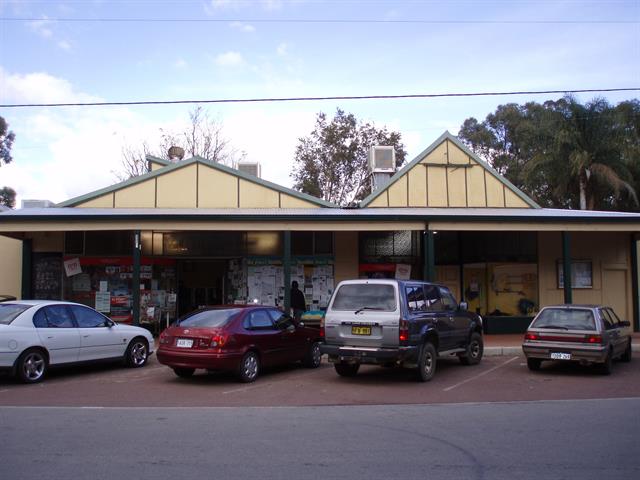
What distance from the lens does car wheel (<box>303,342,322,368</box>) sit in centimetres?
1411

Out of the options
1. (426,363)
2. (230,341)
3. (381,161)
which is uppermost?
(381,161)

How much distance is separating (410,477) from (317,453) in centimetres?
126

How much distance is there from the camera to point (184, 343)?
11789 mm

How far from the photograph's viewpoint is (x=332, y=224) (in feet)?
60.3

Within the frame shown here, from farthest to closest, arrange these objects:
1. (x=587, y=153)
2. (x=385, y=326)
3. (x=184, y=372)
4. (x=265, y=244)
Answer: (x=587, y=153) → (x=265, y=244) → (x=184, y=372) → (x=385, y=326)

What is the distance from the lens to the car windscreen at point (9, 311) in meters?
11.6

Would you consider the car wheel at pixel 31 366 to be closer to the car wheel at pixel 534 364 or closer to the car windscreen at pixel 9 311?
the car windscreen at pixel 9 311

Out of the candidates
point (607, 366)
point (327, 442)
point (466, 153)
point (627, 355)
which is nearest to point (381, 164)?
point (466, 153)

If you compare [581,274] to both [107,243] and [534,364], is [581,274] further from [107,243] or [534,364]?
[107,243]

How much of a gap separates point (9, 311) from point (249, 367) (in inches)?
185

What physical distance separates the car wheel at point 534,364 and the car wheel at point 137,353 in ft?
28.4

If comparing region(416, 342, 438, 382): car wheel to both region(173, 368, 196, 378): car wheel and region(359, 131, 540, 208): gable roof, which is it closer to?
region(173, 368, 196, 378): car wheel

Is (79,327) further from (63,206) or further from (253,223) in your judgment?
(63,206)

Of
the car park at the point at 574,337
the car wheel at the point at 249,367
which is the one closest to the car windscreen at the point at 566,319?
the car park at the point at 574,337
